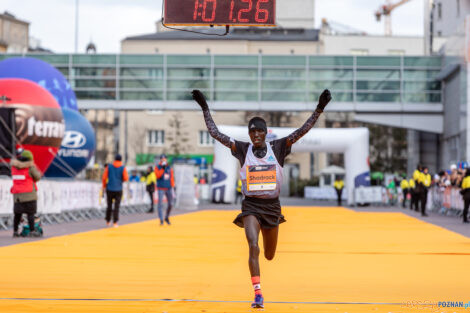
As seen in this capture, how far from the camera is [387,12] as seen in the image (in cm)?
14525

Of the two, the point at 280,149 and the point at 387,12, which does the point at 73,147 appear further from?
the point at 387,12

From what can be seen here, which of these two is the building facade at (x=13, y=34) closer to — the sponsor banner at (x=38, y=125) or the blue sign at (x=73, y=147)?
A: the blue sign at (x=73, y=147)

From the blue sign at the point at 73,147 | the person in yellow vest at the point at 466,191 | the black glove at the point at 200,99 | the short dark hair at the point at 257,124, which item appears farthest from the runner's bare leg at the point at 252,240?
the blue sign at the point at 73,147

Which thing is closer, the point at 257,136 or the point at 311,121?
the point at 257,136

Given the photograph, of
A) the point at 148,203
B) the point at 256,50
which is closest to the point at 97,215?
the point at 148,203

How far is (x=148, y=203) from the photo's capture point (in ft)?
120

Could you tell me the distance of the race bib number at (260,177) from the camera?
829 centimetres

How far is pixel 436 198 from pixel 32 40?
75250mm

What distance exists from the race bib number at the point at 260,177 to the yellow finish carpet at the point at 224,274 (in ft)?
3.54

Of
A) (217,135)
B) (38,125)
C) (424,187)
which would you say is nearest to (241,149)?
(217,135)

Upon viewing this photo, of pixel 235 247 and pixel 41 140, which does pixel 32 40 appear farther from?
pixel 235 247

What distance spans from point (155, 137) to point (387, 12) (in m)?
70.9

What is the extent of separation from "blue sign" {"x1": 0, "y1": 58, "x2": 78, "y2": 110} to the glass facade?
58.9 ft

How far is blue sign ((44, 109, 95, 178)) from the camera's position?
31983mm
